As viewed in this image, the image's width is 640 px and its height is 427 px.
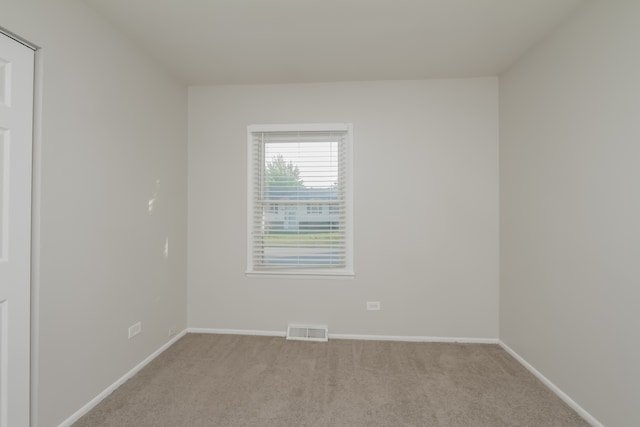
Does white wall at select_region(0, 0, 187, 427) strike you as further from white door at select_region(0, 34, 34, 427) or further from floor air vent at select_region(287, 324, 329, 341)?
floor air vent at select_region(287, 324, 329, 341)

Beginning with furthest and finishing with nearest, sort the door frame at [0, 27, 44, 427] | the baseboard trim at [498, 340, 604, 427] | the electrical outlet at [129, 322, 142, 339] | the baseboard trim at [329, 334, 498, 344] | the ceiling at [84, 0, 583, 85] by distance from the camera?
the baseboard trim at [329, 334, 498, 344] → the electrical outlet at [129, 322, 142, 339] → the ceiling at [84, 0, 583, 85] → the baseboard trim at [498, 340, 604, 427] → the door frame at [0, 27, 44, 427]

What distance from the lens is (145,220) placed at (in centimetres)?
267

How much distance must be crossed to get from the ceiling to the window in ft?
2.10

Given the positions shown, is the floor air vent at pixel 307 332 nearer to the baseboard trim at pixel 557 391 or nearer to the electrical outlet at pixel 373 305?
the electrical outlet at pixel 373 305

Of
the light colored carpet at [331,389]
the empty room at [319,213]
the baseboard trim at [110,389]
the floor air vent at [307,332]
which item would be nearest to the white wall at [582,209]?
the empty room at [319,213]

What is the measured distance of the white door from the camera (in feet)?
5.19

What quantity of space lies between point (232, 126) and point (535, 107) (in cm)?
286

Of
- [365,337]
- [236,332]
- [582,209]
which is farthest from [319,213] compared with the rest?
[582,209]

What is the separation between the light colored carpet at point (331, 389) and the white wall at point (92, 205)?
1.14ft

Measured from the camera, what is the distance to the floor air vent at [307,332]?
3.17 meters

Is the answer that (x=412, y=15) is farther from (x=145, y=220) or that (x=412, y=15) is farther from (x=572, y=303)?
(x=145, y=220)

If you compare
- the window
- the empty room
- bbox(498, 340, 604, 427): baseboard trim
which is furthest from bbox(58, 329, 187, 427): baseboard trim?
bbox(498, 340, 604, 427): baseboard trim

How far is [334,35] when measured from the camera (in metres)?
2.39

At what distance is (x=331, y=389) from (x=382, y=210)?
1.73m
